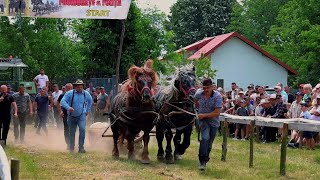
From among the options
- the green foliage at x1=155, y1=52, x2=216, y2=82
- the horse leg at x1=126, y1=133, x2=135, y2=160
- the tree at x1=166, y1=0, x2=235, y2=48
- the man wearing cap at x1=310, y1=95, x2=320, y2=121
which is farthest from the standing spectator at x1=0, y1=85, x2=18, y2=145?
the tree at x1=166, y1=0, x2=235, y2=48

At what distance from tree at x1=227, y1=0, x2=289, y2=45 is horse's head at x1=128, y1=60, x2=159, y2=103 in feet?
197

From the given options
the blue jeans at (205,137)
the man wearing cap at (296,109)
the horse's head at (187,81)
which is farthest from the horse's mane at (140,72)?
the man wearing cap at (296,109)

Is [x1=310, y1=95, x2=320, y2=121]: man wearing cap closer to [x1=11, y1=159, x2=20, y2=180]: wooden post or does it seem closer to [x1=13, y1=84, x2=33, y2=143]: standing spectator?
[x1=13, y1=84, x2=33, y2=143]: standing spectator

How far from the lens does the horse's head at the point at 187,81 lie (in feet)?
46.0

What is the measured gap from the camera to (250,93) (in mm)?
23641

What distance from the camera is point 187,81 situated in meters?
14.0

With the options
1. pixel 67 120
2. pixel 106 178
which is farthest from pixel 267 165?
pixel 67 120

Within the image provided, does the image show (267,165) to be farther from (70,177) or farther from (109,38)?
(109,38)

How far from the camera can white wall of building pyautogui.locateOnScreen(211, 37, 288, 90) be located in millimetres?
53691

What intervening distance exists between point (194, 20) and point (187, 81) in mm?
60518

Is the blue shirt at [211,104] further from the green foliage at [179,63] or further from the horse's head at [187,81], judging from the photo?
the green foliage at [179,63]

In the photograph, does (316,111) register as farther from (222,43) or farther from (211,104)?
(222,43)

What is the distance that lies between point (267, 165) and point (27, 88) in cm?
1646

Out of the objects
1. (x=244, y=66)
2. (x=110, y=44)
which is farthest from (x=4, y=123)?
(x=244, y=66)
